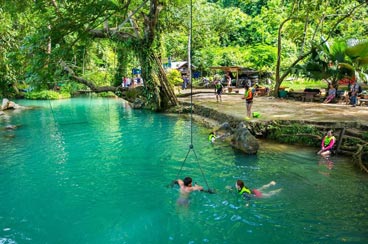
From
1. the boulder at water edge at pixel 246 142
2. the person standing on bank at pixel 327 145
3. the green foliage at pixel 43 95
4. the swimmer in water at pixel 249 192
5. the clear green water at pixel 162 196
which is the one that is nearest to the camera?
the clear green water at pixel 162 196

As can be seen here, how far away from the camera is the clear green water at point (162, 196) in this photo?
745 cm

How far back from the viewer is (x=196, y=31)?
37531mm

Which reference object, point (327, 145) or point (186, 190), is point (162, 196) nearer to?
point (186, 190)

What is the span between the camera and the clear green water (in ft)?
24.5

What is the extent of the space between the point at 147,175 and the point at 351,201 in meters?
6.23

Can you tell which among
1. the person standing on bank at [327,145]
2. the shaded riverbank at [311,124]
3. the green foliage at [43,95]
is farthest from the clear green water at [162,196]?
the green foliage at [43,95]

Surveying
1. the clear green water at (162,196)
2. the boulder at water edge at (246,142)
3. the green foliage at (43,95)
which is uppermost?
the green foliage at (43,95)

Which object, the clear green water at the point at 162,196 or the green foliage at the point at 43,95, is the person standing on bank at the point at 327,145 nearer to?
the clear green water at the point at 162,196

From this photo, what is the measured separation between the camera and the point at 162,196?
950 centimetres

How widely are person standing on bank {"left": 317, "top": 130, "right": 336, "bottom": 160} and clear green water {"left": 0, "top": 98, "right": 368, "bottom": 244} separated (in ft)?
1.50

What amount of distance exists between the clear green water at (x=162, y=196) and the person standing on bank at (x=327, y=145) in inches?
18.0

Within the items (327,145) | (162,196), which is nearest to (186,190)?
(162,196)

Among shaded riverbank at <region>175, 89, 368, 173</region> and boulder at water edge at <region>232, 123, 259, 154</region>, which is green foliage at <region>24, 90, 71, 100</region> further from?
boulder at water edge at <region>232, 123, 259, 154</region>

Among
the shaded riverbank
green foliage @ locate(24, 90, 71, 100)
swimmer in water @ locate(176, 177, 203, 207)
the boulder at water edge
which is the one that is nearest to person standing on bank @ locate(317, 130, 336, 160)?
the shaded riverbank
